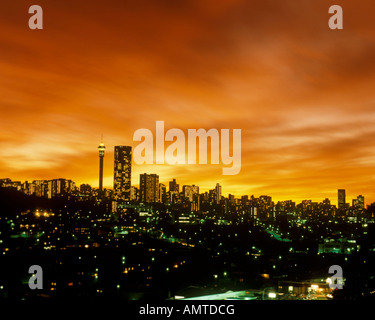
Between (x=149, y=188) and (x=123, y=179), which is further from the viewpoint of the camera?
(x=123, y=179)

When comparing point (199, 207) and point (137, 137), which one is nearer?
point (137, 137)

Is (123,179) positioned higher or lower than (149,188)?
higher

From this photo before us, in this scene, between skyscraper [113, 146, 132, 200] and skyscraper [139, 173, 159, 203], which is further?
skyscraper [113, 146, 132, 200]

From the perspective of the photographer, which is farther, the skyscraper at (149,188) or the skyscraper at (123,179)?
the skyscraper at (123,179)
